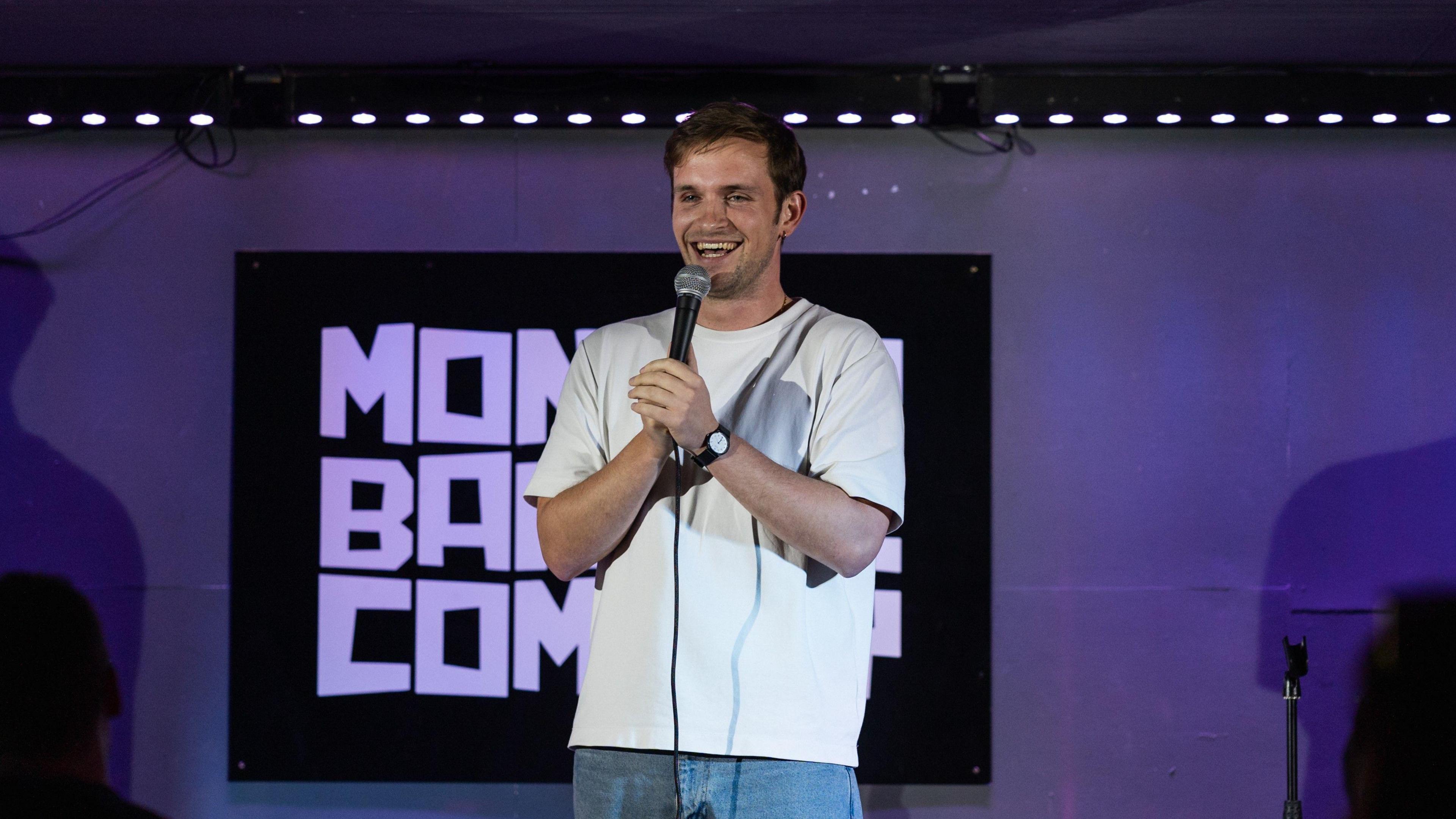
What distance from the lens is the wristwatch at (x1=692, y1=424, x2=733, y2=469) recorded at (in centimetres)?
158

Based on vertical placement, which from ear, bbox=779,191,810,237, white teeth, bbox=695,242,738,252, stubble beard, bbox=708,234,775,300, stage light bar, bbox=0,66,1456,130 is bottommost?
stubble beard, bbox=708,234,775,300

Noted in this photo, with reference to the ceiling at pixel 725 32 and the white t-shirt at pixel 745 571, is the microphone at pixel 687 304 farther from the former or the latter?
the ceiling at pixel 725 32

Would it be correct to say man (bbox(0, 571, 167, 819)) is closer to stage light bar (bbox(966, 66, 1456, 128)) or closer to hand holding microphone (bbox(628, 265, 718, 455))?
hand holding microphone (bbox(628, 265, 718, 455))

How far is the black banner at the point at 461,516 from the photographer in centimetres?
344

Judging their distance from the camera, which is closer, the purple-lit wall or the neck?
the neck

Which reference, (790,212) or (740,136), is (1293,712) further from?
(740,136)

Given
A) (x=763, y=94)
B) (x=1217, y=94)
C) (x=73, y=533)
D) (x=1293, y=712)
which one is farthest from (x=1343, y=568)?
(x=73, y=533)

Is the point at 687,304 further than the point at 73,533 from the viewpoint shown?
No

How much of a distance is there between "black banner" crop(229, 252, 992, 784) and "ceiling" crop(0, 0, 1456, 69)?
0.57m

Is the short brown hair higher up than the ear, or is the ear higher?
the short brown hair

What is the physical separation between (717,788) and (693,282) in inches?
27.1

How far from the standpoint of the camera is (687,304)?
166cm

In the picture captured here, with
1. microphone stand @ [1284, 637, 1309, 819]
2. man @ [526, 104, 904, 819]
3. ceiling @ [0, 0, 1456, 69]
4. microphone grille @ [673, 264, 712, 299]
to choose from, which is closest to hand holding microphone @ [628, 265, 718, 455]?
man @ [526, 104, 904, 819]

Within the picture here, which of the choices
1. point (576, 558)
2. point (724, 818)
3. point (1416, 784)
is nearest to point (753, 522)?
point (576, 558)
